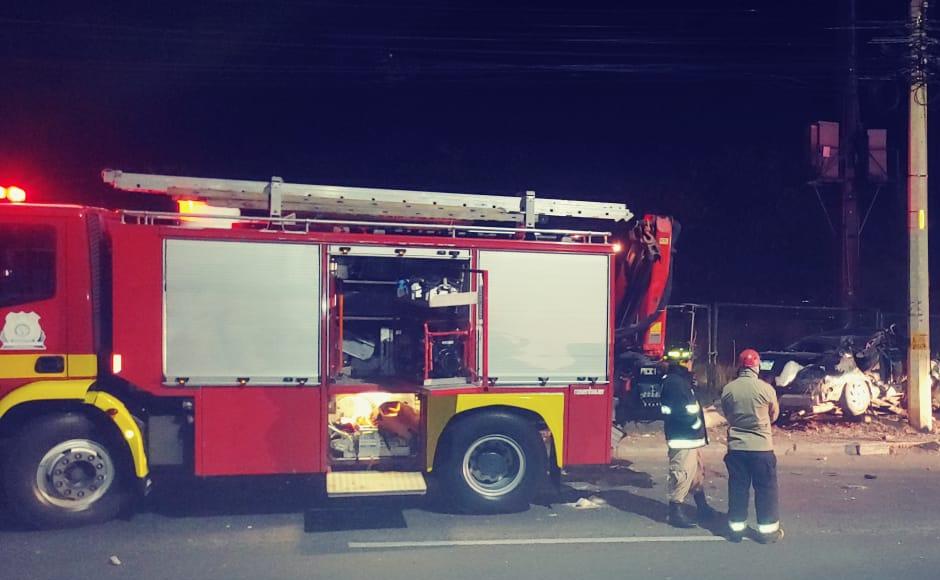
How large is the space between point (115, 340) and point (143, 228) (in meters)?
0.95

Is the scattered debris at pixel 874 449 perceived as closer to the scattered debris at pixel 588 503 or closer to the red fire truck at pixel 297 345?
the scattered debris at pixel 588 503

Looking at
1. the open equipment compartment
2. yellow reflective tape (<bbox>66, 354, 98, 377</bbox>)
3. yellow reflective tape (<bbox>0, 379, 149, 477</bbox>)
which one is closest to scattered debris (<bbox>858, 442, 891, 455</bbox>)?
the open equipment compartment

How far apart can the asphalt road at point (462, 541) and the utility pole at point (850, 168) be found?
20.6 ft

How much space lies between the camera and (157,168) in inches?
791

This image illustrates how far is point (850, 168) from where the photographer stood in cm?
1420

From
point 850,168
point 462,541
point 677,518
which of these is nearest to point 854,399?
point 850,168

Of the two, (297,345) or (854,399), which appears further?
(854,399)

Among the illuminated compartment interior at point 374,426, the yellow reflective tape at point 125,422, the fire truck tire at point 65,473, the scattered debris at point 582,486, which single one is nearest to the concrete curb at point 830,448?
the scattered debris at point 582,486

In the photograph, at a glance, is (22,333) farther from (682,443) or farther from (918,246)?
(918,246)

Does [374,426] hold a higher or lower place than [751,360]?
lower

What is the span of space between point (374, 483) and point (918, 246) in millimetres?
8716

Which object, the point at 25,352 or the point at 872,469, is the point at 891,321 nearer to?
the point at 872,469

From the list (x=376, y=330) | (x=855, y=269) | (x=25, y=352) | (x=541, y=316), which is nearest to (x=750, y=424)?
(x=541, y=316)

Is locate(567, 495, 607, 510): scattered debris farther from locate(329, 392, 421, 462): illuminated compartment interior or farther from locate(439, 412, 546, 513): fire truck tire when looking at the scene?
locate(329, 392, 421, 462): illuminated compartment interior
